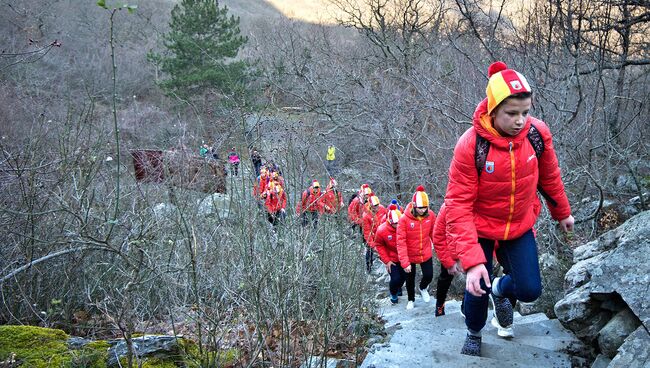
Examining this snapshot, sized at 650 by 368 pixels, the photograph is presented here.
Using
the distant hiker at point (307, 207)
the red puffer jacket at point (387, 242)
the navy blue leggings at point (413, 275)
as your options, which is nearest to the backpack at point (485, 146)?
the distant hiker at point (307, 207)

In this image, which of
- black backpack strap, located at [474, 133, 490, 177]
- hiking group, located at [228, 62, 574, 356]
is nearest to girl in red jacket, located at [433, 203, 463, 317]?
hiking group, located at [228, 62, 574, 356]

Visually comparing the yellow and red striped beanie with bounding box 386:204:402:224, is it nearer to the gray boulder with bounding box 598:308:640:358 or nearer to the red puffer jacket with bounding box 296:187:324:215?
the red puffer jacket with bounding box 296:187:324:215

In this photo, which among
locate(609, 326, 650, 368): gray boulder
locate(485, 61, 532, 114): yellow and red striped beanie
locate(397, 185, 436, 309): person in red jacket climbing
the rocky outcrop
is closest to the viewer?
locate(609, 326, 650, 368): gray boulder

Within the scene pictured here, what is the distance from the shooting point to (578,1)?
6.41m

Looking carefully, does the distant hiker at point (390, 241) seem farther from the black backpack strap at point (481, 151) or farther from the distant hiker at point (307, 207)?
the black backpack strap at point (481, 151)

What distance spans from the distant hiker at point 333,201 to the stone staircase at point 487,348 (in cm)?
120

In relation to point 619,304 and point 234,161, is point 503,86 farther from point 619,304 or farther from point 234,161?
point 234,161

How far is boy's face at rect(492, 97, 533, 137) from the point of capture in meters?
3.04

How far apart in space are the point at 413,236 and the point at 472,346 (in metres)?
2.68

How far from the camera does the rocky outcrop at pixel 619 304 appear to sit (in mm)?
2889

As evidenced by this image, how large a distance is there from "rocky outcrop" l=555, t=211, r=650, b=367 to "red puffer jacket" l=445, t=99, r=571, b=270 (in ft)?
2.01

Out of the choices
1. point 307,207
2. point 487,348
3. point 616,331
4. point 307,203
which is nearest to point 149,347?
point 307,207

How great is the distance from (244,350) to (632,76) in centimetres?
889

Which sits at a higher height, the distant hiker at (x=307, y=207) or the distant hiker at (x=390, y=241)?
the distant hiker at (x=307, y=207)
